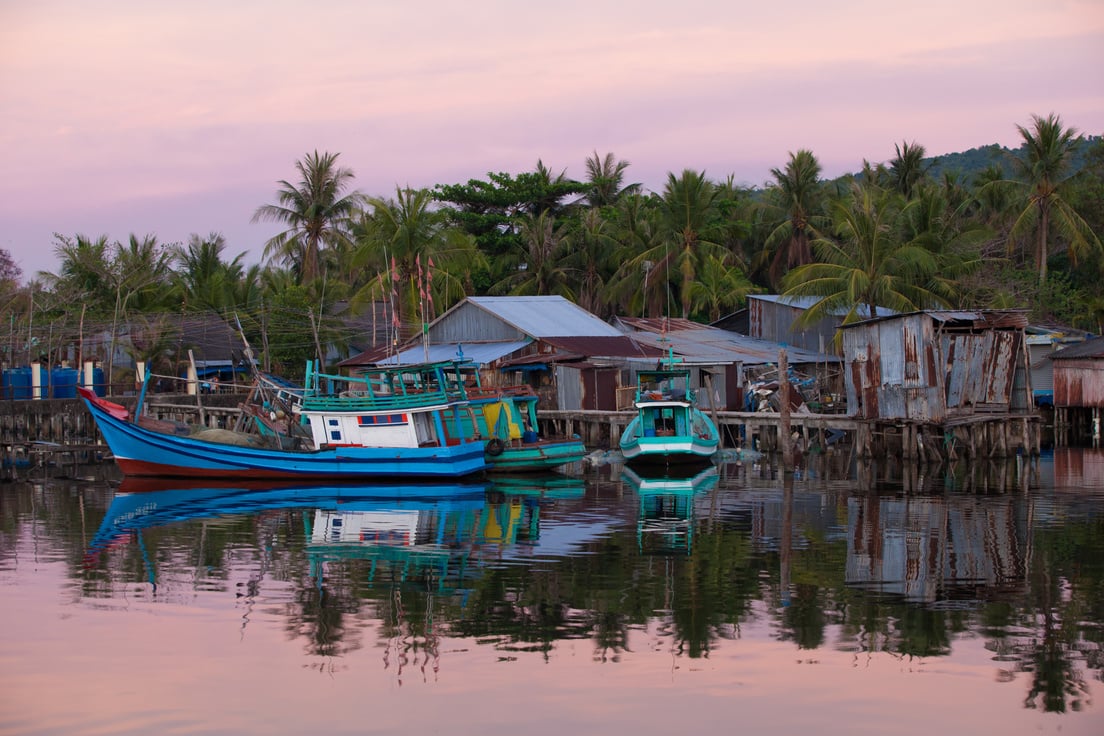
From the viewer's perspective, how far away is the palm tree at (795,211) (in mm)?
59344

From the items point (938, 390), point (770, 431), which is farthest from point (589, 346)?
point (938, 390)

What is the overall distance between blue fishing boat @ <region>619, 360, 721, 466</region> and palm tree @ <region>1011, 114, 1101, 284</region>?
84.1ft

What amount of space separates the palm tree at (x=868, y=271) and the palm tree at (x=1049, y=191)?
10.8 metres

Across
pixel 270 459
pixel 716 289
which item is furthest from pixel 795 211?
pixel 270 459

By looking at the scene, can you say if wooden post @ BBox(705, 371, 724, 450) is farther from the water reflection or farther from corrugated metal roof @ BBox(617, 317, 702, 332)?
the water reflection

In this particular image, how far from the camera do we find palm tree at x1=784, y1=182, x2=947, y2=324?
43031mm

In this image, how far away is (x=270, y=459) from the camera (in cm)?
3175

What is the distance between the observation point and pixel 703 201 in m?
54.8

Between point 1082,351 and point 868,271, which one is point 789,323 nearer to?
point 868,271

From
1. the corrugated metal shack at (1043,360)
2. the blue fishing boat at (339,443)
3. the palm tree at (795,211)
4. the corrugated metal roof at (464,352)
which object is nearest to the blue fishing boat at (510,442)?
the blue fishing boat at (339,443)

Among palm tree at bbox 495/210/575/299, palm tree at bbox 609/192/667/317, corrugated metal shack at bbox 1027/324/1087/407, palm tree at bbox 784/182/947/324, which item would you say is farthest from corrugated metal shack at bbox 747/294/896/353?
palm tree at bbox 495/210/575/299

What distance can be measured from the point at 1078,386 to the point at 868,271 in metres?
8.70

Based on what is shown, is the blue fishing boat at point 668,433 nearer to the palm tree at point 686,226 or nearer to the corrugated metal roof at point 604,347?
the corrugated metal roof at point 604,347

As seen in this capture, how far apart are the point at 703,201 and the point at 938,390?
23067mm
